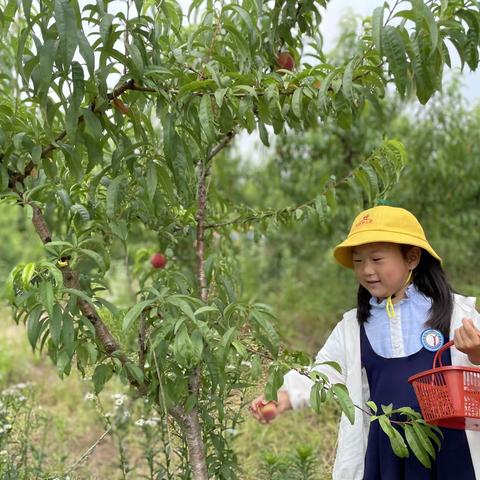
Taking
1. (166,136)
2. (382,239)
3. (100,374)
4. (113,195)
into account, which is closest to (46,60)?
(166,136)

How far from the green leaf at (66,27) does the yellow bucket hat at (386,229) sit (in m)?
0.87

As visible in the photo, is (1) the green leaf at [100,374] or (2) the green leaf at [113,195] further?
(1) the green leaf at [100,374]

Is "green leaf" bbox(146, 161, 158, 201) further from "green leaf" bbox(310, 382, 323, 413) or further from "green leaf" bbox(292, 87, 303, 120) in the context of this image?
"green leaf" bbox(310, 382, 323, 413)

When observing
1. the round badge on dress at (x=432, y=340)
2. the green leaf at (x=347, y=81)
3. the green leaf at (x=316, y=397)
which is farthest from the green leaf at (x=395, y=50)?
the round badge on dress at (x=432, y=340)

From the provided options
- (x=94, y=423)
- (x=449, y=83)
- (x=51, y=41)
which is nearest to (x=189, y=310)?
(x=51, y=41)

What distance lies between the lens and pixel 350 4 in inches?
159

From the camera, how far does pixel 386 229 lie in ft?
5.19

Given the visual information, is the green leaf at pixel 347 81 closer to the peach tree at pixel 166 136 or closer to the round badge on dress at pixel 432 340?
the peach tree at pixel 166 136

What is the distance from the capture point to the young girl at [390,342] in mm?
1563

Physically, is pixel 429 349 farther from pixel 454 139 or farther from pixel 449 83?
pixel 449 83

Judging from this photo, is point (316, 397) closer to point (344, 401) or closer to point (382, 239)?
point (344, 401)

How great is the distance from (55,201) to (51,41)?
58 centimetres

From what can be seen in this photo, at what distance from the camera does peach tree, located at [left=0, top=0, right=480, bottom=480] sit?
3.57 feet

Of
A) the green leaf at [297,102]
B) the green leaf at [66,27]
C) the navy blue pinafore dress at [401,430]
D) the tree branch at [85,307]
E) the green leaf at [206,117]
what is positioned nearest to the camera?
the green leaf at [66,27]
